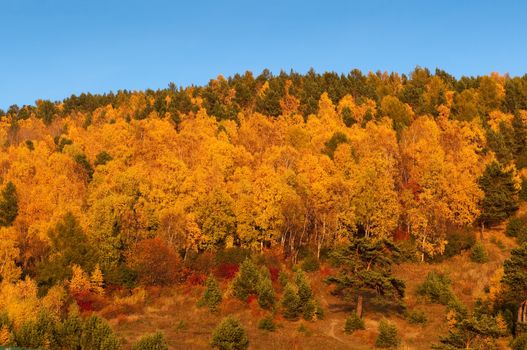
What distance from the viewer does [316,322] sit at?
45094 mm

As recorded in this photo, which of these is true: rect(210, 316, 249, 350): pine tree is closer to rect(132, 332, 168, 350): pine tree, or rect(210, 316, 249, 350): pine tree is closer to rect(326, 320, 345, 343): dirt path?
rect(132, 332, 168, 350): pine tree

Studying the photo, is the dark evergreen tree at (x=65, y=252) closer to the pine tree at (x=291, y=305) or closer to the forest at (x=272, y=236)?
the forest at (x=272, y=236)

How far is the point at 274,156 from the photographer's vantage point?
257 ft

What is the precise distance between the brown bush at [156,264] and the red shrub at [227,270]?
4902 millimetres

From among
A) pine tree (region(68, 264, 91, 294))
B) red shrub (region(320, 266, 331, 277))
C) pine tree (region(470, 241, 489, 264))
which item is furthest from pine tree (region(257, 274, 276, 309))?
pine tree (region(470, 241, 489, 264))

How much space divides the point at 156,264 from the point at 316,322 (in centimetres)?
2096

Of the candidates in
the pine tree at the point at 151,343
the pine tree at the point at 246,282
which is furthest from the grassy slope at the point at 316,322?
the pine tree at the point at 151,343

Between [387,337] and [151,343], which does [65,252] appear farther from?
[387,337]

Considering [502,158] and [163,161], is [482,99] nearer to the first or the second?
[502,158]

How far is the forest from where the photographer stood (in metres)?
39.9

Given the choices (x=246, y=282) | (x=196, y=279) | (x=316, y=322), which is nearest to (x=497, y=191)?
(x=316, y=322)

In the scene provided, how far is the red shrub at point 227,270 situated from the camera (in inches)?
2315

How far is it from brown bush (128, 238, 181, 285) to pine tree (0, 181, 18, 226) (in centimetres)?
2240

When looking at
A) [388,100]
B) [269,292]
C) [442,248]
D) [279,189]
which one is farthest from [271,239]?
[388,100]
